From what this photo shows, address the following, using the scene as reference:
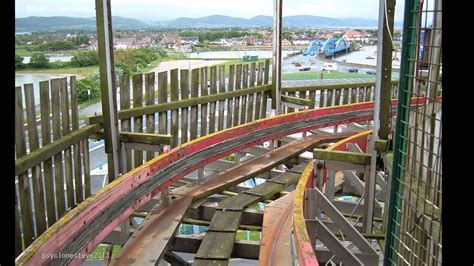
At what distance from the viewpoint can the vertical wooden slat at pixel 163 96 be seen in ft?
17.3

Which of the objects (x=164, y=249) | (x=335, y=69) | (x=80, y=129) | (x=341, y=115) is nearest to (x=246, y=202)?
(x=164, y=249)

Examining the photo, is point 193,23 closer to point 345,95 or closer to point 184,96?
point 184,96

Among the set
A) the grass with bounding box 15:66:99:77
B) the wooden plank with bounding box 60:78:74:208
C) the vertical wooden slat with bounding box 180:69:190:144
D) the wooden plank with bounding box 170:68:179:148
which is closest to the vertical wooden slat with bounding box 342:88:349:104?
the vertical wooden slat with bounding box 180:69:190:144

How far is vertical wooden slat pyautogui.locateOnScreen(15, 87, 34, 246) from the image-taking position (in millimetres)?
3412

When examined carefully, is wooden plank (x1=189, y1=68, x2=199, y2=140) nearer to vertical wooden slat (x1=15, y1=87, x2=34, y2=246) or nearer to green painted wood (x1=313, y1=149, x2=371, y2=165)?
green painted wood (x1=313, y1=149, x2=371, y2=165)

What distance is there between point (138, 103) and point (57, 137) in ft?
3.99

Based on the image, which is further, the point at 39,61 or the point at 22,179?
the point at 22,179

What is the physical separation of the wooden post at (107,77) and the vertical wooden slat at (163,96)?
2.62 feet

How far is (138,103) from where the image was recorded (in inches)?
198

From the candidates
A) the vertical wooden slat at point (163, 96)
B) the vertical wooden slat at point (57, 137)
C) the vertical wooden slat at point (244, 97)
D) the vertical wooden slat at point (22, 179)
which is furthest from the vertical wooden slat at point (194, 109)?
the vertical wooden slat at point (22, 179)

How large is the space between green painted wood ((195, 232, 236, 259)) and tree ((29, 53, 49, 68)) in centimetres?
168

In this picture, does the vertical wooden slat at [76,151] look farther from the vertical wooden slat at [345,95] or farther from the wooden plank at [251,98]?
the vertical wooden slat at [345,95]

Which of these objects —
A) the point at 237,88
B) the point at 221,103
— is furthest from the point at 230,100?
the point at 237,88
